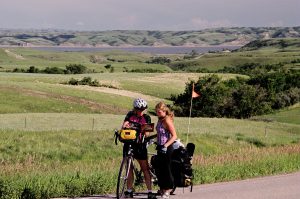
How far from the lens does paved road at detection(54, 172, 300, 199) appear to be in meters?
10.5

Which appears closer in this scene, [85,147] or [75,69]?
[85,147]

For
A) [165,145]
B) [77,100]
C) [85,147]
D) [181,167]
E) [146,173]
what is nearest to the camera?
[165,145]

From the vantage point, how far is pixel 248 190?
11172 mm

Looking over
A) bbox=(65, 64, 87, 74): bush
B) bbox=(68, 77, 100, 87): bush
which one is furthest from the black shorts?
bbox=(65, 64, 87, 74): bush

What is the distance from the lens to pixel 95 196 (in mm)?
10172

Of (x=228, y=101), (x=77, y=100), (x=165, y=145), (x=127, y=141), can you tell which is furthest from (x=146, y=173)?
(x=228, y=101)

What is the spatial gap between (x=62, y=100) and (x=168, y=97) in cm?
2967

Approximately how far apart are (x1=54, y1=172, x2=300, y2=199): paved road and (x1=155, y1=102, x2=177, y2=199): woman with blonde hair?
1.41 ft

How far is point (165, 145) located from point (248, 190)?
2.22 m

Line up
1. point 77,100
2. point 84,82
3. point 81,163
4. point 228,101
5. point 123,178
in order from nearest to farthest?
1. point 123,178
2. point 81,163
3. point 77,100
4. point 228,101
5. point 84,82

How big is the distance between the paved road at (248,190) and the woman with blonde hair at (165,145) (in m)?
0.43

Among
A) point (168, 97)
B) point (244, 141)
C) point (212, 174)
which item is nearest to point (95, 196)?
point (212, 174)

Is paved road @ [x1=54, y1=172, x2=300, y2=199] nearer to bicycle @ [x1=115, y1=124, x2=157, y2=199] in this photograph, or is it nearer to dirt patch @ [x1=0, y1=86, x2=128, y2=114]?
bicycle @ [x1=115, y1=124, x2=157, y2=199]

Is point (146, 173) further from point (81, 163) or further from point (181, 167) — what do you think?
point (81, 163)
